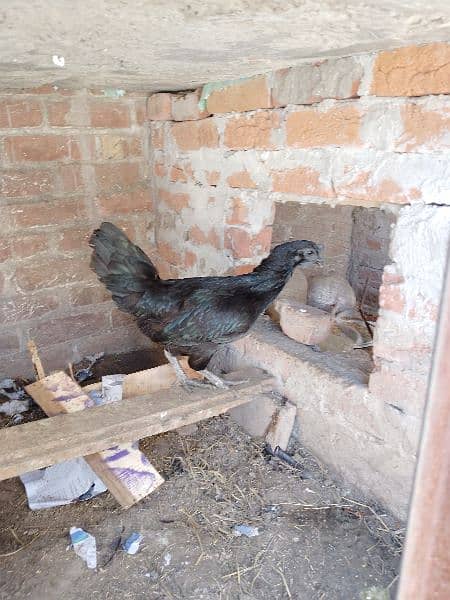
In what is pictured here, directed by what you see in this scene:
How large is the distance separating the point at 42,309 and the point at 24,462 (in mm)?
1227

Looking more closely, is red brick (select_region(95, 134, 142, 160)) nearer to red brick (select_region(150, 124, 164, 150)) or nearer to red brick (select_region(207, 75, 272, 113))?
red brick (select_region(150, 124, 164, 150))

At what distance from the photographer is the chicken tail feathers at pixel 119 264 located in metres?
1.97

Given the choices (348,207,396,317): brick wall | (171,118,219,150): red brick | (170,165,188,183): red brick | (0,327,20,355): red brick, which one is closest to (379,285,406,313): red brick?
(171,118,219,150): red brick

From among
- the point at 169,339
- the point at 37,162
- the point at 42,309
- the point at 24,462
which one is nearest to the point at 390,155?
the point at 169,339

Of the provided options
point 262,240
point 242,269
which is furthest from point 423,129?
point 242,269

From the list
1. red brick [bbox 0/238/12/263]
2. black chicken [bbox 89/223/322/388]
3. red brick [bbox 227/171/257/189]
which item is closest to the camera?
black chicken [bbox 89/223/322/388]

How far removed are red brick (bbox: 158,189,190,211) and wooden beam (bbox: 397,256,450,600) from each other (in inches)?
87.5

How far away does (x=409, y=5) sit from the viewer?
947mm

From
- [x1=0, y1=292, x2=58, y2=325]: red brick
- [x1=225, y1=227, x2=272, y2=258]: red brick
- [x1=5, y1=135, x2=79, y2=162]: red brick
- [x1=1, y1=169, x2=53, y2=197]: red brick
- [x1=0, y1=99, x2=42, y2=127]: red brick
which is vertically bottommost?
[x1=0, y1=292, x2=58, y2=325]: red brick

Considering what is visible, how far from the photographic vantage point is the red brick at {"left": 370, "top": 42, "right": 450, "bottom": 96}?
4.26 feet

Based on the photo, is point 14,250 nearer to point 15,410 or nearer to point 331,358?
point 15,410

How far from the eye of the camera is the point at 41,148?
237 centimetres

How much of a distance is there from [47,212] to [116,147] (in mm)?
495

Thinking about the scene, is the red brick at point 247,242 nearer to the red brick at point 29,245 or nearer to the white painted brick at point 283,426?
the white painted brick at point 283,426
